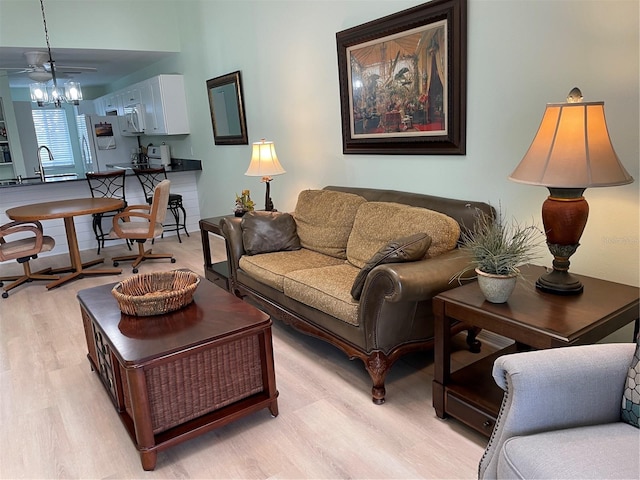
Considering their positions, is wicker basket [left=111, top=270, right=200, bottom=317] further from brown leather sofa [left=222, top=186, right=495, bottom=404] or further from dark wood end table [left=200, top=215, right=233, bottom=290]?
dark wood end table [left=200, top=215, right=233, bottom=290]

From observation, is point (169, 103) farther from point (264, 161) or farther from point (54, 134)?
point (54, 134)

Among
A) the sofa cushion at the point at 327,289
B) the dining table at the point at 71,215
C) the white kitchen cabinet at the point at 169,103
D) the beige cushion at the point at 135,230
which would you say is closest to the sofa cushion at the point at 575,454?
the sofa cushion at the point at 327,289

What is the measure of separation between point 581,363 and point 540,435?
238mm

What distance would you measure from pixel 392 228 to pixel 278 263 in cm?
82

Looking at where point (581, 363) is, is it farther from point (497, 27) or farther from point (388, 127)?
point (388, 127)

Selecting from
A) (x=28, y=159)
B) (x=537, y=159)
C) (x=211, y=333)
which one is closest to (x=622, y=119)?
(x=537, y=159)

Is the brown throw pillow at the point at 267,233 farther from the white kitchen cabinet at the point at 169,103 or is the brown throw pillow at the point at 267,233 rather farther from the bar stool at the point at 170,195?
the white kitchen cabinet at the point at 169,103

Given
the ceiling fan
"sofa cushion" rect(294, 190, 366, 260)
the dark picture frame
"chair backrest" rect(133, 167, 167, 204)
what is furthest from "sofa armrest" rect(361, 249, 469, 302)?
the ceiling fan

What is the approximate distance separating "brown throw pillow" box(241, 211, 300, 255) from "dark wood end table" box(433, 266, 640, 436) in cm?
163

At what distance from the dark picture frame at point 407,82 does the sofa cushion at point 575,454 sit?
1800 millimetres

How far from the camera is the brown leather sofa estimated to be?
2.04 m

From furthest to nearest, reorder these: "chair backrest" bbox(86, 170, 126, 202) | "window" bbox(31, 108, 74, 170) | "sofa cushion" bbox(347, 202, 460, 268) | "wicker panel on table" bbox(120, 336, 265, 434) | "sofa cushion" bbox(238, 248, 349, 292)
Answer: "window" bbox(31, 108, 74, 170) → "chair backrest" bbox(86, 170, 126, 202) → "sofa cushion" bbox(238, 248, 349, 292) → "sofa cushion" bbox(347, 202, 460, 268) → "wicker panel on table" bbox(120, 336, 265, 434)

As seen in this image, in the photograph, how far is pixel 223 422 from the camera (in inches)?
79.1

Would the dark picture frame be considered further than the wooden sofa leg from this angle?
Yes
